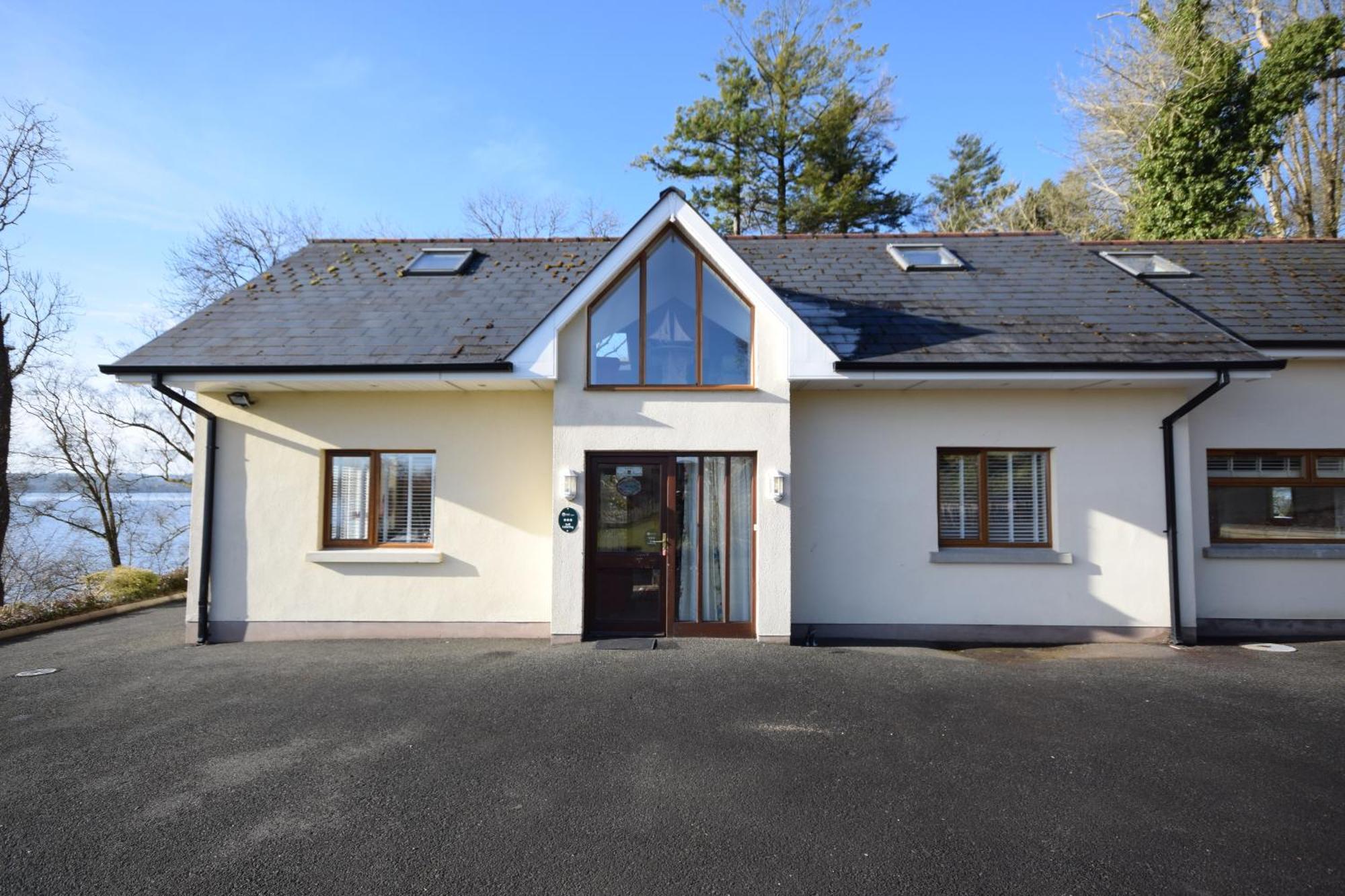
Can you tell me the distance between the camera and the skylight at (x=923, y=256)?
398 inches

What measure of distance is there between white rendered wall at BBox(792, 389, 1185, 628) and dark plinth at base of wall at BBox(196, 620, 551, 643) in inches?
144

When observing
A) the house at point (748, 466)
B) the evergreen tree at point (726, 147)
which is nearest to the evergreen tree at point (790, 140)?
the evergreen tree at point (726, 147)

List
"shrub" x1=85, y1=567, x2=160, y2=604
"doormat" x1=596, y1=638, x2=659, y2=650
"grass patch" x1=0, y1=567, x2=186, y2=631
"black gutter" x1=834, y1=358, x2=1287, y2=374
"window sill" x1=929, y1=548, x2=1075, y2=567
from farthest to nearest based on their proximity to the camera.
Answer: "shrub" x1=85, y1=567, x2=160, y2=604, "grass patch" x1=0, y1=567, x2=186, y2=631, "window sill" x1=929, y1=548, x2=1075, y2=567, "black gutter" x1=834, y1=358, x2=1287, y2=374, "doormat" x1=596, y1=638, x2=659, y2=650

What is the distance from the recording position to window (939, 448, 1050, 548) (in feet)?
26.8

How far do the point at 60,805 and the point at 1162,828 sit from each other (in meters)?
6.79

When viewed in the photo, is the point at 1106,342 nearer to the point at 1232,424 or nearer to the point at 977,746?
the point at 1232,424

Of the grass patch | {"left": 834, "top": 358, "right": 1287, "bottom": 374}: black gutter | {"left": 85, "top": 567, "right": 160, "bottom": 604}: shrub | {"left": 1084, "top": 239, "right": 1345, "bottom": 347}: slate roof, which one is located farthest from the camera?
{"left": 85, "top": 567, "right": 160, "bottom": 604}: shrub

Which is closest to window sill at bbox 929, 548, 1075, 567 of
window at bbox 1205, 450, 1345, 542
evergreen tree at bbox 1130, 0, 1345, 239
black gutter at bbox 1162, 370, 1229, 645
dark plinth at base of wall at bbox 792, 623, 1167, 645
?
dark plinth at base of wall at bbox 792, 623, 1167, 645

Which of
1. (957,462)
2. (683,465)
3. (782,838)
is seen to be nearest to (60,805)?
(782,838)

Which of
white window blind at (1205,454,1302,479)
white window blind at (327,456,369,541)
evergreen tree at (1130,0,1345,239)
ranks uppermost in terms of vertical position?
evergreen tree at (1130,0,1345,239)

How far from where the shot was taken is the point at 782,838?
12.1 feet

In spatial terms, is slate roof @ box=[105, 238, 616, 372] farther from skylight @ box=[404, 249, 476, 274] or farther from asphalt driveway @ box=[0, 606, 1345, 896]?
asphalt driveway @ box=[0, 606, 1345, 896]

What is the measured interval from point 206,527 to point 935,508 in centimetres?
911

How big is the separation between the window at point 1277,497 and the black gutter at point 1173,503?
0.93 meters
